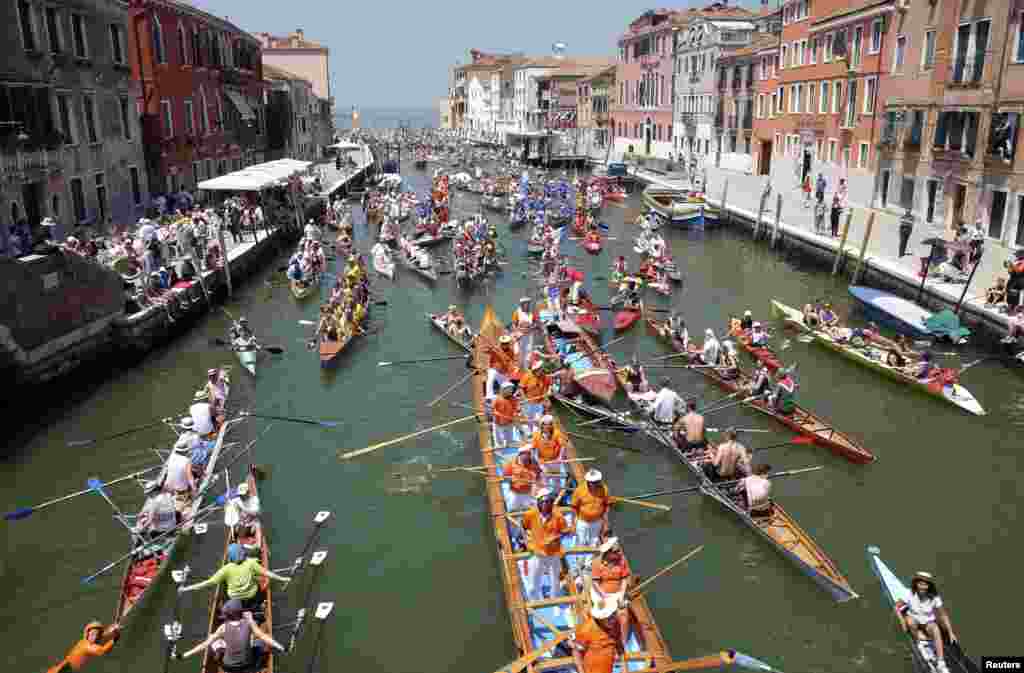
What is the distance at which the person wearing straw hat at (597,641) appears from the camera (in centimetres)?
882

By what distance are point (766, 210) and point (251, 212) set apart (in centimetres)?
Result: 2688

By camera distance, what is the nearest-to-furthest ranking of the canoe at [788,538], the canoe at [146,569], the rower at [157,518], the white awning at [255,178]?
the canoe at [146,569], the canoe at [788,538], the rower at [157,518], the white awning at [255,178]

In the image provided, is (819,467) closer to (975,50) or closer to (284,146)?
(975,50)

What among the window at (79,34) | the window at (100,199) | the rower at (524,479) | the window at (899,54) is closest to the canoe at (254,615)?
the rower at (524,479)

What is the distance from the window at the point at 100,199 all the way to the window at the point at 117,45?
558cm

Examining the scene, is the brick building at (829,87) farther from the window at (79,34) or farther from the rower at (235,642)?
the rower at (235,642)

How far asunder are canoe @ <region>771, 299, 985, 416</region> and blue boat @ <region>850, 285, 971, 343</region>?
2.21m

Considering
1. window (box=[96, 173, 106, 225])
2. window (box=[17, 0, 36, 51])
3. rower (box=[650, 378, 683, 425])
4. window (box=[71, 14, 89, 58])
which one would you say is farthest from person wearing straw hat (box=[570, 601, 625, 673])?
window (box=[71, 14, 89, 58])

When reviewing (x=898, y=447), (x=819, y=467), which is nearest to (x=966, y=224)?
(x=898, y=447)

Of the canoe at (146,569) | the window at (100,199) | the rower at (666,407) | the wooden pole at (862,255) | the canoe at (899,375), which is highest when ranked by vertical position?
the window at (100,199)

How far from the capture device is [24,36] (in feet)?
84.0

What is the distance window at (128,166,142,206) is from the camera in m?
34.4

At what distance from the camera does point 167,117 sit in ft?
→ 126

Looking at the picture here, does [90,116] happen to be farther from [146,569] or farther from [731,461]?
[731,461]
